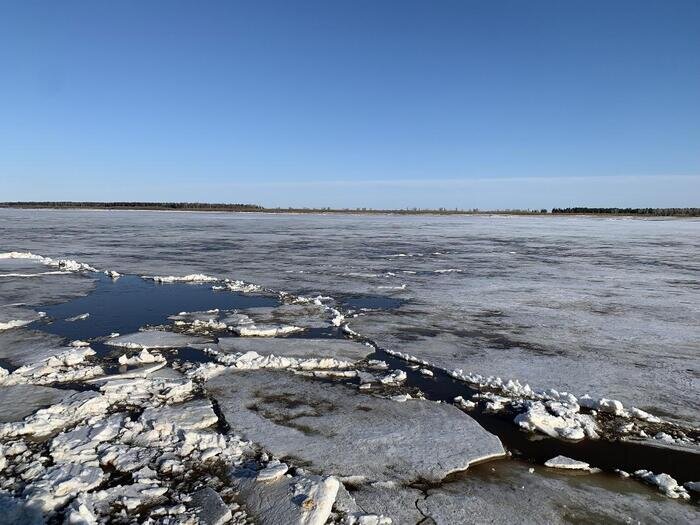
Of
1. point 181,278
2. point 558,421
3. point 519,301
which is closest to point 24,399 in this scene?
point 558,421

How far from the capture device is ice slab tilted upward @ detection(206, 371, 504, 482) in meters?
2.95

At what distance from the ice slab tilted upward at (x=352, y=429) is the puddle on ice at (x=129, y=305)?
2652mm

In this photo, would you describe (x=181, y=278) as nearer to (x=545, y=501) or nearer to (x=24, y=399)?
(x=24, y=399)

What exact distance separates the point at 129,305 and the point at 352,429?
17.3 feet

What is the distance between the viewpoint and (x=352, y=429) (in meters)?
3.41

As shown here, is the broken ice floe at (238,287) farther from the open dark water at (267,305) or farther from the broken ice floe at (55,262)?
the broken ice floe at (55,262)

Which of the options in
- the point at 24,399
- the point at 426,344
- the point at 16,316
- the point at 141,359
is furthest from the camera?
the point at 16,316

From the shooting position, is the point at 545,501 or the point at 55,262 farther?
the point at 55,262

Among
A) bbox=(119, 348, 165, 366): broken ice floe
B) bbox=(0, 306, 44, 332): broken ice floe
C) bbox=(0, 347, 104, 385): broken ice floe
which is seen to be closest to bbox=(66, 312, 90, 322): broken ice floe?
bbox=(0, 306, 44, 332): broken ice floe

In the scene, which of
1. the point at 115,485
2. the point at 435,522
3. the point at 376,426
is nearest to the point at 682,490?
the point at 435,522

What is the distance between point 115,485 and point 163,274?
797 cm

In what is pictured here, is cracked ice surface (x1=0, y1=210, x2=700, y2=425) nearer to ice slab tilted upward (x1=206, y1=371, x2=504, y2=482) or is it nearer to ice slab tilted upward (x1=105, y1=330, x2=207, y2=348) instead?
ice slab tilted upward (x1=206, y1=371, x2=504, y2=482)

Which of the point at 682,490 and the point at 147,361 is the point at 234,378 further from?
the point at 682,490

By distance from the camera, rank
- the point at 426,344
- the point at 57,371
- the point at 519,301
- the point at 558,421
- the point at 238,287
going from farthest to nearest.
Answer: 1. the point at 238,287
2. the point at 519,301
3. the point at 426,344
4. the point at 57,371
5. the point at 558,421
